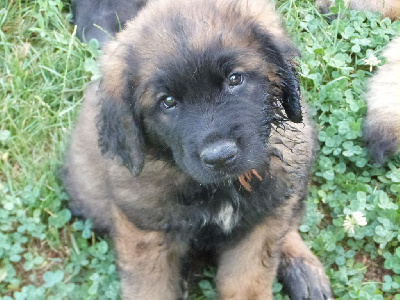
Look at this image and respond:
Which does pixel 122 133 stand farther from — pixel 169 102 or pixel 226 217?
pixel 226 217

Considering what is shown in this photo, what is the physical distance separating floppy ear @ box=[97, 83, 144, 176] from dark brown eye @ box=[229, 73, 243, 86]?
399mm

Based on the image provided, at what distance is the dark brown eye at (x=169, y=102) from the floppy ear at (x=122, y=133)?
175mm

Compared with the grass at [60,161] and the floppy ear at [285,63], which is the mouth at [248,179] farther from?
the grass at [60,161]

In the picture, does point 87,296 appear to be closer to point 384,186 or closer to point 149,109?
point 149,109

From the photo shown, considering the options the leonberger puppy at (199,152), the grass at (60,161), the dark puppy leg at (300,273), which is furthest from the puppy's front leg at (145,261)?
the dark puppy leg at (300,273)

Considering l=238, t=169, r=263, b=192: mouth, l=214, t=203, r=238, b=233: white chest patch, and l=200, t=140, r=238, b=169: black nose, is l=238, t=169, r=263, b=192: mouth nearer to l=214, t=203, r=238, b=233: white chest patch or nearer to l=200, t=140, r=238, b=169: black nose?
l=214, t=203, r=238, b=233: white chest patch

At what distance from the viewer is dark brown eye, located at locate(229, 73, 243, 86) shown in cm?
220

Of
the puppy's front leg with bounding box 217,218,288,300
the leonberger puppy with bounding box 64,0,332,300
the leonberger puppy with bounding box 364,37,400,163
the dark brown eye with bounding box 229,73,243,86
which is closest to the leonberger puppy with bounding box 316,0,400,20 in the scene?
the leonberger puppy with bounding box 364,37,400,163

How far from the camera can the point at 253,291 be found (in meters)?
2.82

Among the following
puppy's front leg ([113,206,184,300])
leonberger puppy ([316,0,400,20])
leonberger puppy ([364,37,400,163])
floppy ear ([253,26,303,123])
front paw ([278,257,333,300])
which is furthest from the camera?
leonberger puppy ([316,0,400,20])

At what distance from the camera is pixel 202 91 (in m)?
2.17

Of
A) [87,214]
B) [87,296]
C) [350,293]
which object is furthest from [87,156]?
[350,293]

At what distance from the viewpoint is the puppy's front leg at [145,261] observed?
2691 mm

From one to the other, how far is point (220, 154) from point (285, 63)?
18.7 inches
